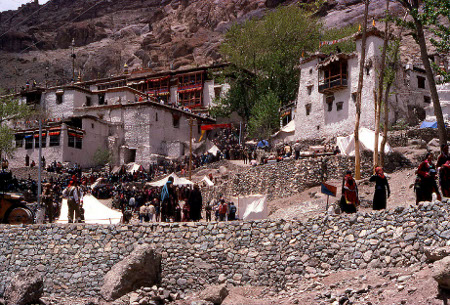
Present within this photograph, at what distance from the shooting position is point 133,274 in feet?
52.1

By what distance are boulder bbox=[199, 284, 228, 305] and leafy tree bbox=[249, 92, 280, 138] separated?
32846mm

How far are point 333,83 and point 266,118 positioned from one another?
24.1 ft

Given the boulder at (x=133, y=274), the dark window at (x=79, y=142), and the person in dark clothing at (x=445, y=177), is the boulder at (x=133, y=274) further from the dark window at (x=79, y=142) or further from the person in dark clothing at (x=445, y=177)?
the dark window at (x=79, y=142)

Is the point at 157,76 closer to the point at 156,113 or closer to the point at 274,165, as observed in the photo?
the point at 156,113

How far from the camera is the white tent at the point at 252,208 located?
22.4 m

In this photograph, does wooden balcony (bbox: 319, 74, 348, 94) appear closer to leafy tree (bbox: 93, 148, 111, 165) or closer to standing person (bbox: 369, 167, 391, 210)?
leafy tree (bbox: 93, 148, 111, 165)

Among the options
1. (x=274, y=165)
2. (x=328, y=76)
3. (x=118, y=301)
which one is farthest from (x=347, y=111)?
(x=118, y=301)

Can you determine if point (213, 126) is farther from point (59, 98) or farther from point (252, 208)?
point (252, 208)

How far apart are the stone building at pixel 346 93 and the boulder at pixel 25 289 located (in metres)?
27.8

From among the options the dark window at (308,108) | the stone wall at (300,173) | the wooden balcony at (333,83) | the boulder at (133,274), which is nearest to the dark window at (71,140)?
the dark window at (308,108)

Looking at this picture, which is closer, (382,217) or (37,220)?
(382,217)

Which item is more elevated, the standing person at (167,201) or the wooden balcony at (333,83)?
the wooden balcony at (333,83)

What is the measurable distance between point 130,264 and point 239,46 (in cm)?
4085

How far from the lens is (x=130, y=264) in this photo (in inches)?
623
